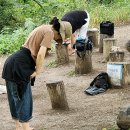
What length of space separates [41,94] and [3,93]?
0.79 meters

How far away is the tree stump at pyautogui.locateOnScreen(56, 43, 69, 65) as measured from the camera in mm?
10152

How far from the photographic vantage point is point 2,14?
17469 millimetres

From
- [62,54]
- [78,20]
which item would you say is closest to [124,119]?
[78,20]

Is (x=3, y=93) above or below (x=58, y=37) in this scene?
below

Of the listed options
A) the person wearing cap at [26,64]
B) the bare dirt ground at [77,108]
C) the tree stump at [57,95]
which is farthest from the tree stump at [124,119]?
the tree stump at [57,95]

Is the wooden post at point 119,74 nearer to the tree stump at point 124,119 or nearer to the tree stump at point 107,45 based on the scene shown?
the tree stump at point 107,45

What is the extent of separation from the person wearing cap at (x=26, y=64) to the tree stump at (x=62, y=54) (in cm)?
470

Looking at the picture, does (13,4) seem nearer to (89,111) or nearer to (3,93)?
(3,93)

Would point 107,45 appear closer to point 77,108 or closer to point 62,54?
point 62,54

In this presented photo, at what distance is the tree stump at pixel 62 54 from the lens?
10.2m

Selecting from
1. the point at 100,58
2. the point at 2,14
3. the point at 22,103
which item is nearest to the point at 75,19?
the point at 100,58

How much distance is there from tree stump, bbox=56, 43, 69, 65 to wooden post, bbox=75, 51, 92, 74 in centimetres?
111

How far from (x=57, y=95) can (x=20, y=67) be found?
171cm

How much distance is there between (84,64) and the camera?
29.9 feet
